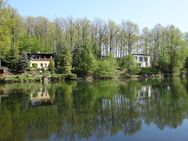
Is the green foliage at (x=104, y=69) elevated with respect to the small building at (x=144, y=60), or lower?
lower

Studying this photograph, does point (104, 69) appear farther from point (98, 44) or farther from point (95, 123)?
point (95, 123)

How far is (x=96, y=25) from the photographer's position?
89.0m

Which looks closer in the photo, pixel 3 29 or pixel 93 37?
pixel 3 29

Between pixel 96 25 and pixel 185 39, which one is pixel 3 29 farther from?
pixel 185 39

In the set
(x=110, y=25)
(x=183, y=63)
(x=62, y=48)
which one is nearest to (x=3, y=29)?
(x=62, y=48)

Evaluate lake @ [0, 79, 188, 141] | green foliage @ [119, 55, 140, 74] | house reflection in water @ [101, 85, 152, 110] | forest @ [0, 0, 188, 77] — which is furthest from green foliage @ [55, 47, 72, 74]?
lake @ [0, 79, 188, 141]

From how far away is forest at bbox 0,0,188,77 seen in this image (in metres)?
72.1

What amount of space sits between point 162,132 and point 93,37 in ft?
245

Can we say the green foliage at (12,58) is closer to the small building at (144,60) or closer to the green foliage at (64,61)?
the green foliage at (64,61)

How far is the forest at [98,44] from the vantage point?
2840 inches

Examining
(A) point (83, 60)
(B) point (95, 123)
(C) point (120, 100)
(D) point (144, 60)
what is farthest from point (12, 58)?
(B) point (95, 123)

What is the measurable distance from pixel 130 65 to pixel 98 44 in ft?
37.8

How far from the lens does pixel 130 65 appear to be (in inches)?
3187

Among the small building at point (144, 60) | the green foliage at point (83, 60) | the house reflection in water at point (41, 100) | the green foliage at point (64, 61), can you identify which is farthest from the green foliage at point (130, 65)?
the house reflection in water at point (41, 100)
